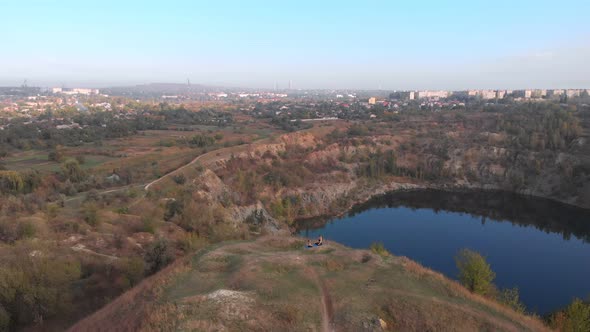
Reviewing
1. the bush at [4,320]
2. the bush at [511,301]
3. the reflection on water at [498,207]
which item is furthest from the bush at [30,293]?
the reflection on water at [498,207]

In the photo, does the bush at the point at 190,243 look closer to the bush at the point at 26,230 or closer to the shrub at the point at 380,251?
the bush at the point at 26,230

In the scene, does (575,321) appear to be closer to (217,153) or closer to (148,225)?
(148,225)

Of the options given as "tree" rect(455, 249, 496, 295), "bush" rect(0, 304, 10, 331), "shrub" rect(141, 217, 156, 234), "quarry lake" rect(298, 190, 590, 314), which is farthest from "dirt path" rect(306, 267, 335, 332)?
"quarry lake" rect(298, 190, 590, 314)

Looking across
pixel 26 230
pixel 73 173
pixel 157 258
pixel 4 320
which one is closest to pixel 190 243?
pixel 157 258

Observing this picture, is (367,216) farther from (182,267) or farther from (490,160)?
(182,267)

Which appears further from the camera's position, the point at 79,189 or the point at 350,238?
the point at 350,238

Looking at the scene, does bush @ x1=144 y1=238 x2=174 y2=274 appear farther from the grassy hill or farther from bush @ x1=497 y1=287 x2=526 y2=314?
bush @ x1=497 y1=287 x2=526 y2=314

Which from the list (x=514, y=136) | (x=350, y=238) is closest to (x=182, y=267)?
(x=350, y=238)
